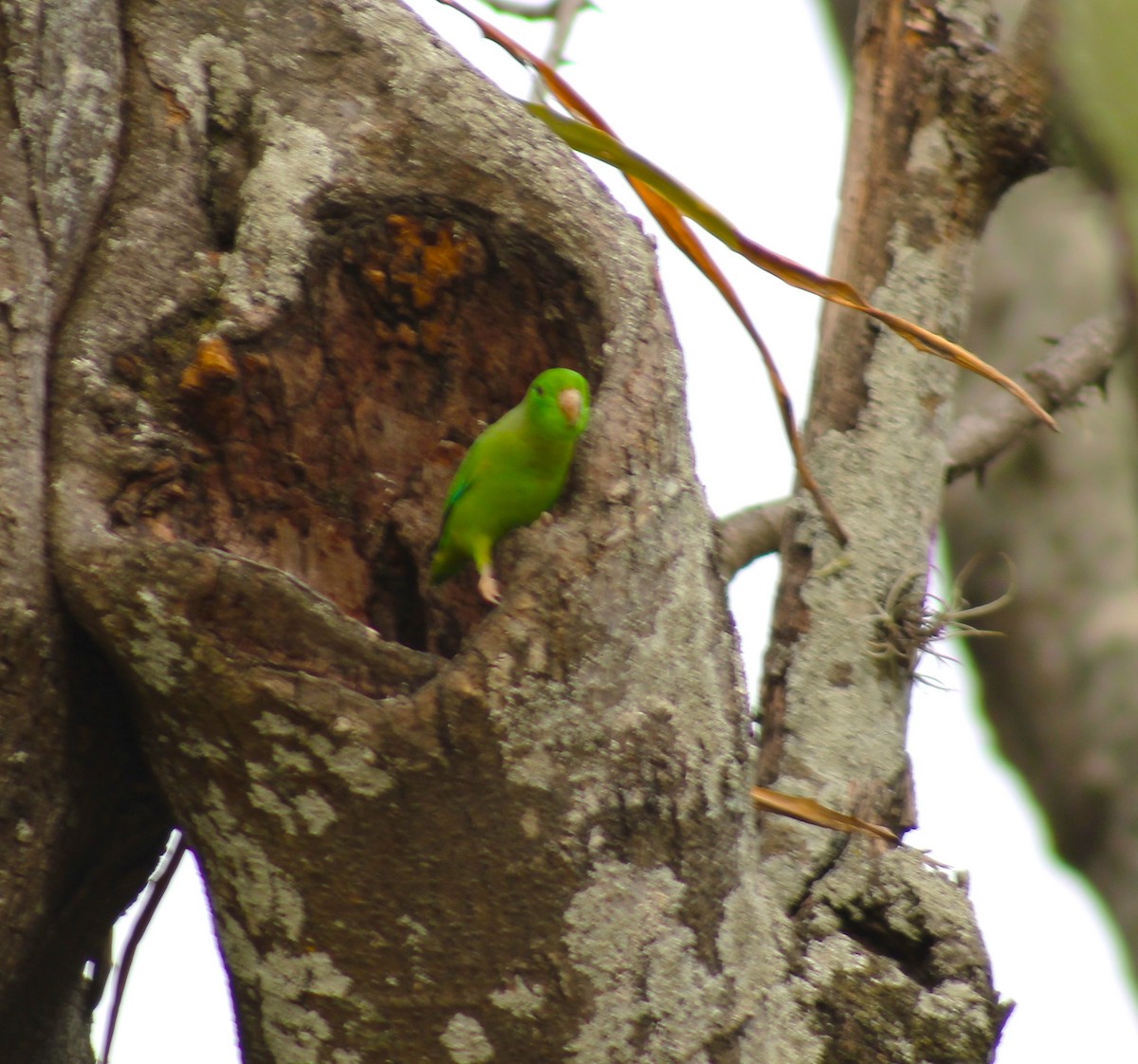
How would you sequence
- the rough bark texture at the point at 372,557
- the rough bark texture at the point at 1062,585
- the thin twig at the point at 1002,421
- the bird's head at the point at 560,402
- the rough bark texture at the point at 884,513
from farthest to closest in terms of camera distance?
the rough bark texture at the point at 1062,585
the thin twig at the point at 1002,421
the bird's head at the point at 560,402
the rough bark texture at the point at 884,513
the rough bark texture at the point at 372,557

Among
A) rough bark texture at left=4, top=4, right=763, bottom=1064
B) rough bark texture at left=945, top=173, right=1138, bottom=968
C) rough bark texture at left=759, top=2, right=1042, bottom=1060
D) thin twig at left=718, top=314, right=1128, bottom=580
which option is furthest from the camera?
rough bark texture at left=945, top=173, right=1138, bottom=968

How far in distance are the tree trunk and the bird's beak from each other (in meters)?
0.06

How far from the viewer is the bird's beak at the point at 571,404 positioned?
246 centimetres

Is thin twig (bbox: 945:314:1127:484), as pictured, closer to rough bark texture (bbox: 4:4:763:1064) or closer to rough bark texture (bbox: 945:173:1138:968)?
rough bark texture (bbox: 4:4:763:1064)

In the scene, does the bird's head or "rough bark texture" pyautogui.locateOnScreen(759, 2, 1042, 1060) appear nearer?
"rough bark texture" pyautogui.locateOnScreen(759, 2, 1042, 1060)

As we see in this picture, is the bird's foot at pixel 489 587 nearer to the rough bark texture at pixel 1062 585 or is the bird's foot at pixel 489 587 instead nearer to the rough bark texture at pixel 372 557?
the rough bark texture at pixel 372 557

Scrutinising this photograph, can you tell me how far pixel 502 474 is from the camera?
108 inches

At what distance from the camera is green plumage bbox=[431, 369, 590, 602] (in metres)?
2.54

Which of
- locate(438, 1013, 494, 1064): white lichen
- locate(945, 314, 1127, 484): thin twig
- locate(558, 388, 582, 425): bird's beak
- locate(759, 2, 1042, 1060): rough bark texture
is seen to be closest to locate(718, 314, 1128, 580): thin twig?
locate(945, 314, 1127, 484): thin twig

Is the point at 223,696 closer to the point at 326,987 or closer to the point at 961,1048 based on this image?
the point at 326,987

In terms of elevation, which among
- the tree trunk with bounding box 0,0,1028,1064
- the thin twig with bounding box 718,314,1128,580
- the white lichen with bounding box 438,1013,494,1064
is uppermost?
the thin twig with bounding box 718,314,1128,580

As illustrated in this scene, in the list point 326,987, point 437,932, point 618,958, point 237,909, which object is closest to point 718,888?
point 618,958

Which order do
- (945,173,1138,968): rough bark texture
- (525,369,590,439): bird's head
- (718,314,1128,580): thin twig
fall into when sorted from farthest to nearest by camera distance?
(945,173,1138,968): rough bark texture → (718,314,1128,580): thin twig → (525,369,590,439): bird's head

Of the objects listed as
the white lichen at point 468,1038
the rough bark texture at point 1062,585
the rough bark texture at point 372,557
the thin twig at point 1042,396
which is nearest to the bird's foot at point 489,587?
the rough bark texture at point 372,557
